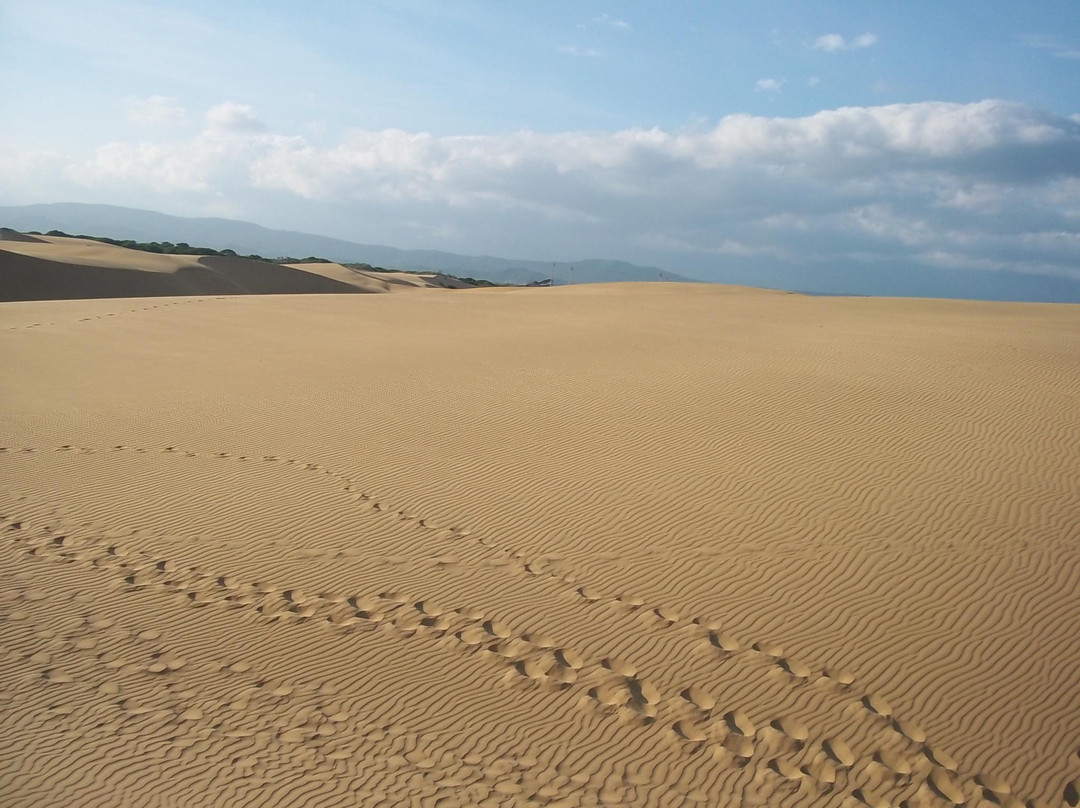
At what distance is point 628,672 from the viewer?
16.8 feet

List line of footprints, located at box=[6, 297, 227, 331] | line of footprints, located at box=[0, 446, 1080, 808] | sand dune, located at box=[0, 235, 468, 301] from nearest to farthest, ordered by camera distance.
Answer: line of footprints, located at box=[0, 446, 1080, 808] → line of footprints, located at box=[6, 297, 227, 331] → sand dune, located at box=[0, 235, 468, 301]

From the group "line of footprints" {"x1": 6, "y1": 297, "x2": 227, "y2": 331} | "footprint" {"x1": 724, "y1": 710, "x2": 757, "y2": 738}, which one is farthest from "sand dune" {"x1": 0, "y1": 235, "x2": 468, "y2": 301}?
"footprint" {"x1": 724, "y1": 710, "x2": 757, "y2": 738}

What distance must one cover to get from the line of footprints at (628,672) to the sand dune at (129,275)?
36049 millimetres

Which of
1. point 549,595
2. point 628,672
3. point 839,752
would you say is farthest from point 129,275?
point 839,752

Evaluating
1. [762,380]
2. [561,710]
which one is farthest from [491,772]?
[762,380]

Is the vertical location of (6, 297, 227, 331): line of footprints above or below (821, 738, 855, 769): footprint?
above

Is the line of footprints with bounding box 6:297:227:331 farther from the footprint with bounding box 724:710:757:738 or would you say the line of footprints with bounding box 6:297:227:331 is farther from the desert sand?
the footprint with bounding box 724:710:757:738

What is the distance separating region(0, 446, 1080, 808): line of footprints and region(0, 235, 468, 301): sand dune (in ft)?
118

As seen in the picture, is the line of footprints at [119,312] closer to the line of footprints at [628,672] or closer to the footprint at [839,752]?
the line of footprints at [628,672]

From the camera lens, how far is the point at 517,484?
8.07 meters

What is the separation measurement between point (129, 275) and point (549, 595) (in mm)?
42170

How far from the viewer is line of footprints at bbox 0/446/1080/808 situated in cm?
424

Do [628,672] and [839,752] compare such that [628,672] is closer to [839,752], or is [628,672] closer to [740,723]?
[740,723]

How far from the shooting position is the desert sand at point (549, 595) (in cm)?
432
